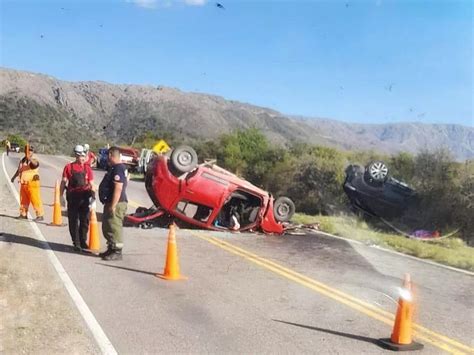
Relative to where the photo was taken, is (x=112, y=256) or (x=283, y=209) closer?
(x=112, y=256)

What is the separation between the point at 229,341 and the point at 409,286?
1893 mm

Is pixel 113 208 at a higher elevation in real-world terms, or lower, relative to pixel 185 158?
lower

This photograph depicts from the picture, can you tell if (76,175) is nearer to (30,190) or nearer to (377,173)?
(30,190)

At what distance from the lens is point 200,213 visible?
44.6 ft

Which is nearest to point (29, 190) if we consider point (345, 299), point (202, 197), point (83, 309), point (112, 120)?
point (202, 197)

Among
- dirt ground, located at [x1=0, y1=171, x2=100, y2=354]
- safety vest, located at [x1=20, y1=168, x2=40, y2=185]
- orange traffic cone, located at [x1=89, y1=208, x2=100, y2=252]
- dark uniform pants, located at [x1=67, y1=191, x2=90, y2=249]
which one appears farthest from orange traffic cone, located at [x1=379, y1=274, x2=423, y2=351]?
safety vest, located at [x1=20, y1=168, x2=40, y2=185]

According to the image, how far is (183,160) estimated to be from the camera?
12.8 meters

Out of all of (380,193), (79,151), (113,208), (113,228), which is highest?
(79,151)

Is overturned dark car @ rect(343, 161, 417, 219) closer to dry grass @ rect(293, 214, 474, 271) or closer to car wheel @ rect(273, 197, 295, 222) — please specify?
dry grass @ rect(293, 214, 474, 271)

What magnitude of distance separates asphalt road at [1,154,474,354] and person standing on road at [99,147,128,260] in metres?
0.24

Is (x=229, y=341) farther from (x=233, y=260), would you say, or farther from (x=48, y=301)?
(x=233, y=260)

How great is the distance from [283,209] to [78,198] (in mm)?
5528

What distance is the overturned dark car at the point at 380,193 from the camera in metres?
18.2

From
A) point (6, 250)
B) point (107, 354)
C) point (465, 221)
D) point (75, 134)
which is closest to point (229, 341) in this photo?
point (107, 354)
